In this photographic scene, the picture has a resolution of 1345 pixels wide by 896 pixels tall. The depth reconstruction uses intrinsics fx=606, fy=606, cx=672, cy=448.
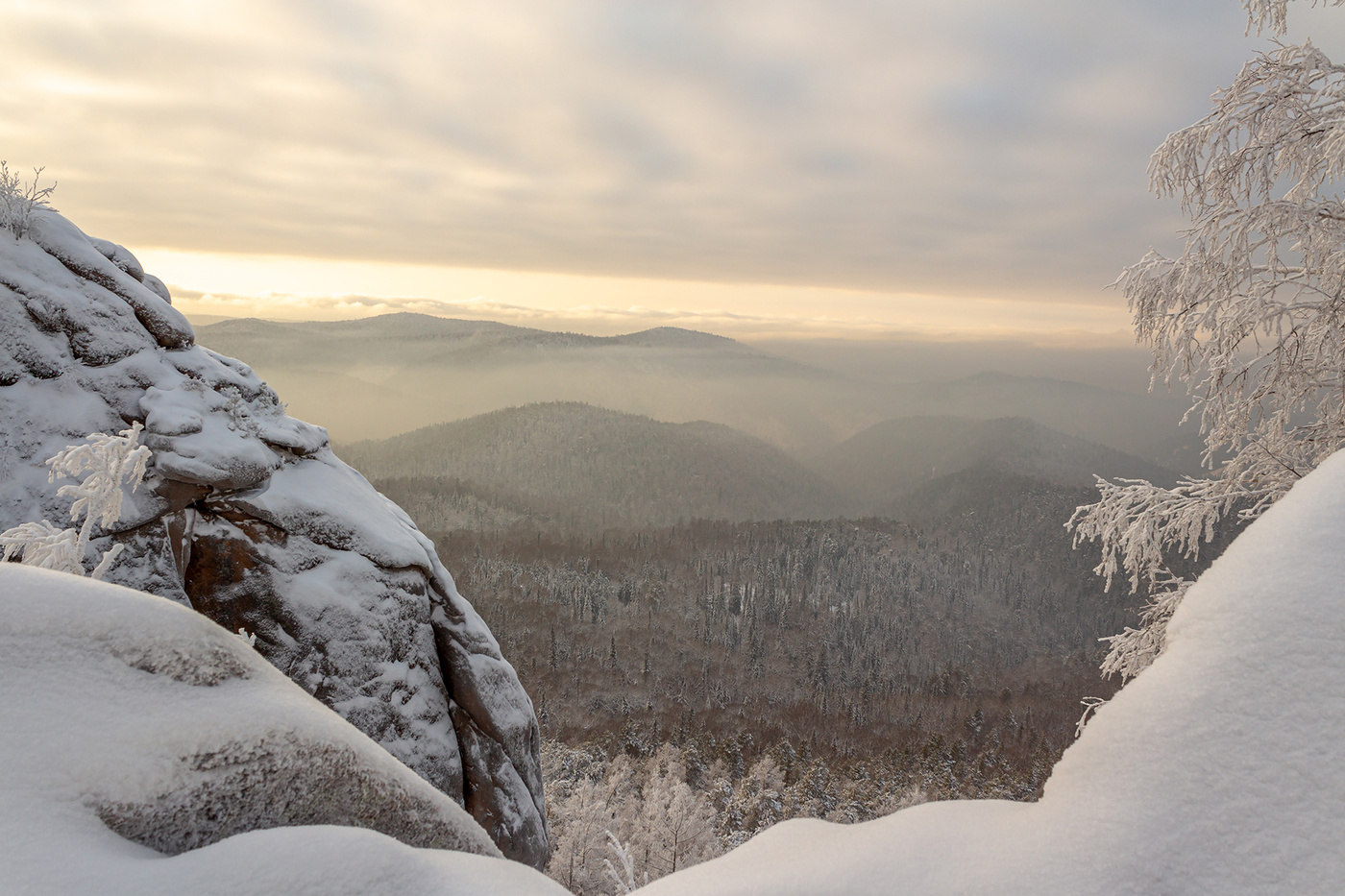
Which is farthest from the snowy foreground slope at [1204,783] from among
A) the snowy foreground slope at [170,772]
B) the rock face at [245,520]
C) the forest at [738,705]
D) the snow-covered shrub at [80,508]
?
the forest at [738,705]

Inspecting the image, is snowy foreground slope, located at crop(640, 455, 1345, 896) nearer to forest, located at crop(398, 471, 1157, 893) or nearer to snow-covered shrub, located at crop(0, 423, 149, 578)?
snow-covered shrub, located at crop(0, 423, 149, 578)

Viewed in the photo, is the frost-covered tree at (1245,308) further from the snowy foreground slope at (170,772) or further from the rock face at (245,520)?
the rock face at (245,520)

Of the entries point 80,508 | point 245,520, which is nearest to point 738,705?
point 245,520

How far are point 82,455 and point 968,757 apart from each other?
412 ft

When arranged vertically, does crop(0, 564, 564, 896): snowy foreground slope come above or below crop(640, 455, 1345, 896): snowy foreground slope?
below

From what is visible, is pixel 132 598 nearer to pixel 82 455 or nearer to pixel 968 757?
pixel 82 455

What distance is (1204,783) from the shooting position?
2.62 metres

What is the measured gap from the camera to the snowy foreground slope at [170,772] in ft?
10.5

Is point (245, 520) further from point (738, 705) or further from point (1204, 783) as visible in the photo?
point (738, 705)

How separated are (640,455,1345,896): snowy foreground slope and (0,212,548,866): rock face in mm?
11258

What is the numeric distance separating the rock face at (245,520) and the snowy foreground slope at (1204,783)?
11.3 m

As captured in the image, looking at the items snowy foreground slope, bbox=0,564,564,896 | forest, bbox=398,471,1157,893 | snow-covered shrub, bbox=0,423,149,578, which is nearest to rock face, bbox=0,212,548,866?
snow-covered shrub, bbox=0,423,149,578

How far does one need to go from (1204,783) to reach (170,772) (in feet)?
18.8

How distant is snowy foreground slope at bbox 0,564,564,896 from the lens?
321 centimetres
